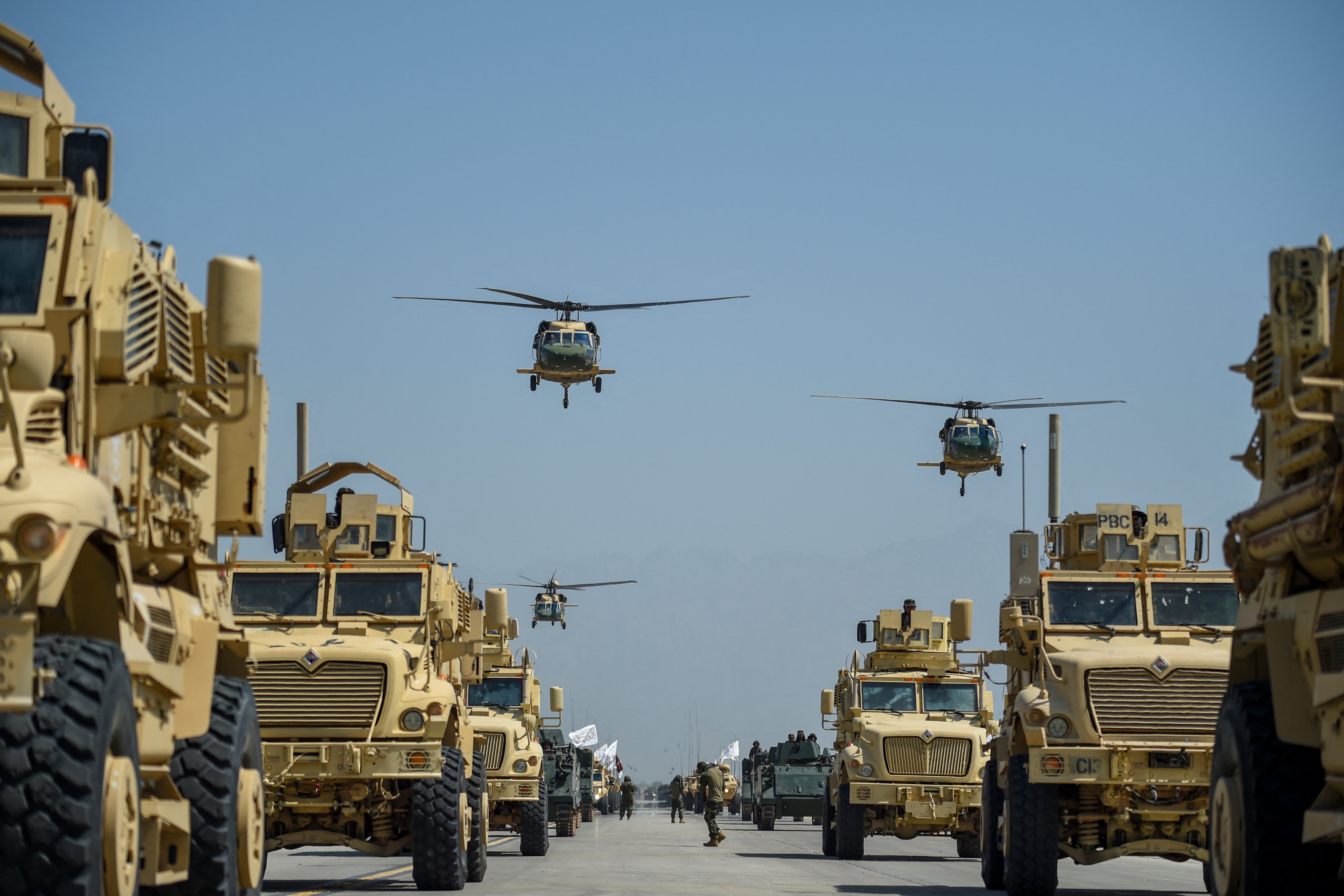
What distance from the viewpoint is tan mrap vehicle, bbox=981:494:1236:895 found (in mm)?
15234

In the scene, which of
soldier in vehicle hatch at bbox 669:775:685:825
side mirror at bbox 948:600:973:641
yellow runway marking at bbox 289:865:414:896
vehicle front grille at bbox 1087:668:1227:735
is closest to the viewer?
yellow runway marking at bbox 289:865:414:896

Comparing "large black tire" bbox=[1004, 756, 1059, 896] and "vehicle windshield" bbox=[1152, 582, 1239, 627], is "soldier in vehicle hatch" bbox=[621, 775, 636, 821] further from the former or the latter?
"large black tire" bbox=[1004, 756, 1059, 896]

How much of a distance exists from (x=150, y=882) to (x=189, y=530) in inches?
81.0

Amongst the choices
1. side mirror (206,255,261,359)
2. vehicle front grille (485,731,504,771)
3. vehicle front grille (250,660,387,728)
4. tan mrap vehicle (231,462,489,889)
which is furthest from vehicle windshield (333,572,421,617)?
side mirror (206,255,261,359)

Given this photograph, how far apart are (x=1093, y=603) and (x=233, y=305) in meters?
12.0

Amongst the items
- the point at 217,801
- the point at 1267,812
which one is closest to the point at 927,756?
the point at 1267,812

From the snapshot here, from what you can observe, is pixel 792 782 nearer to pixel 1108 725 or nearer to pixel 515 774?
pixel 515 774

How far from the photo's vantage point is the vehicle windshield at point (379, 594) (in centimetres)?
1809

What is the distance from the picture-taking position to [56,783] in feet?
20.4

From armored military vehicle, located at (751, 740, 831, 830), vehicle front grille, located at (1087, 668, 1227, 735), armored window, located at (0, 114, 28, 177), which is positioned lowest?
armored military vehicle, located at (751, 740, 831, 830)

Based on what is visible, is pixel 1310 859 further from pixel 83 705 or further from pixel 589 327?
pixel 589 327

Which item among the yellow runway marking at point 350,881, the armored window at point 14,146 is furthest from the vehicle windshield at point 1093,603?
the armored window at point 14,146

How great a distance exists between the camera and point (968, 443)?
4316 cm

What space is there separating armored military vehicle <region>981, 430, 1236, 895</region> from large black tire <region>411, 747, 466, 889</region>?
185 inches
